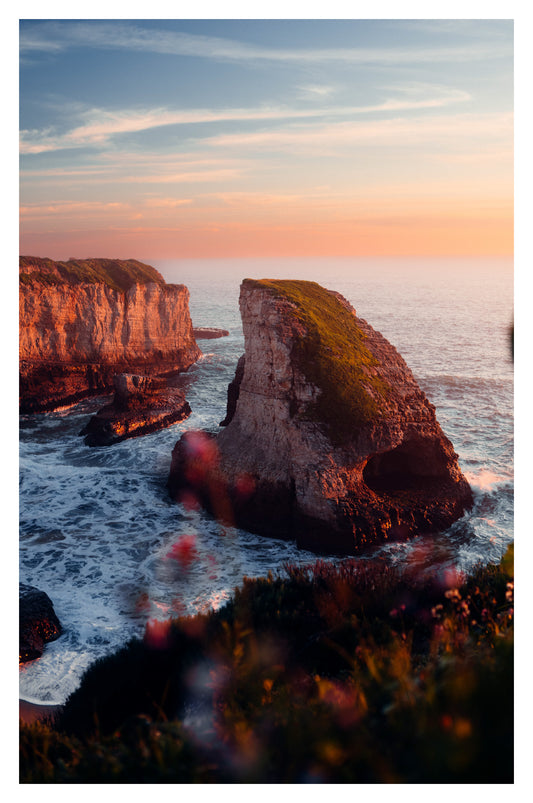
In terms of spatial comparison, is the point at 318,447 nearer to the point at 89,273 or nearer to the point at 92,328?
the point at 92,328

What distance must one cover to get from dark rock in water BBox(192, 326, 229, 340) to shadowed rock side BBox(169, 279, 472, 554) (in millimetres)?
41882

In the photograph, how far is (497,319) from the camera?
64938mm

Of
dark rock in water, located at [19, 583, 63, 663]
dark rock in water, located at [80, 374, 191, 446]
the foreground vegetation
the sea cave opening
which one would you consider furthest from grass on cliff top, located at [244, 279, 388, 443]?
dark rock in water, located at [80, 374, 191, 446]

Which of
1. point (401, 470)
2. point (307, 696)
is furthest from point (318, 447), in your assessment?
point (307, 696)

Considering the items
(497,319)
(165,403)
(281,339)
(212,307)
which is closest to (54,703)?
(281,339)

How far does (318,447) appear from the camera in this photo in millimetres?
18859

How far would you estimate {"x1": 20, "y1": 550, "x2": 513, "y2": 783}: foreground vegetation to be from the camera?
4969mm

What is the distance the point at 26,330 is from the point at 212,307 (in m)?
52.3

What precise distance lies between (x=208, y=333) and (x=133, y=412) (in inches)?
1374

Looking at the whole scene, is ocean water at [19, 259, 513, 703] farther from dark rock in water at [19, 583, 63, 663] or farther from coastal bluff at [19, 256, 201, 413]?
coastal bluff at [19, 256, 201, 413]

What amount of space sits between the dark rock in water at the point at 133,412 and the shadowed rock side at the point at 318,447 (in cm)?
839

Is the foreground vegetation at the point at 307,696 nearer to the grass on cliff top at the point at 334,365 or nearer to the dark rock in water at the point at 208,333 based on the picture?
the grass on cliff top at the point at 334,365

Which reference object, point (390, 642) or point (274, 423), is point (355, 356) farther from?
point (390, 642)

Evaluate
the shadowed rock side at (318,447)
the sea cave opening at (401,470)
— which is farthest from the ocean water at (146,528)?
the sea cave opening at (401,470)
